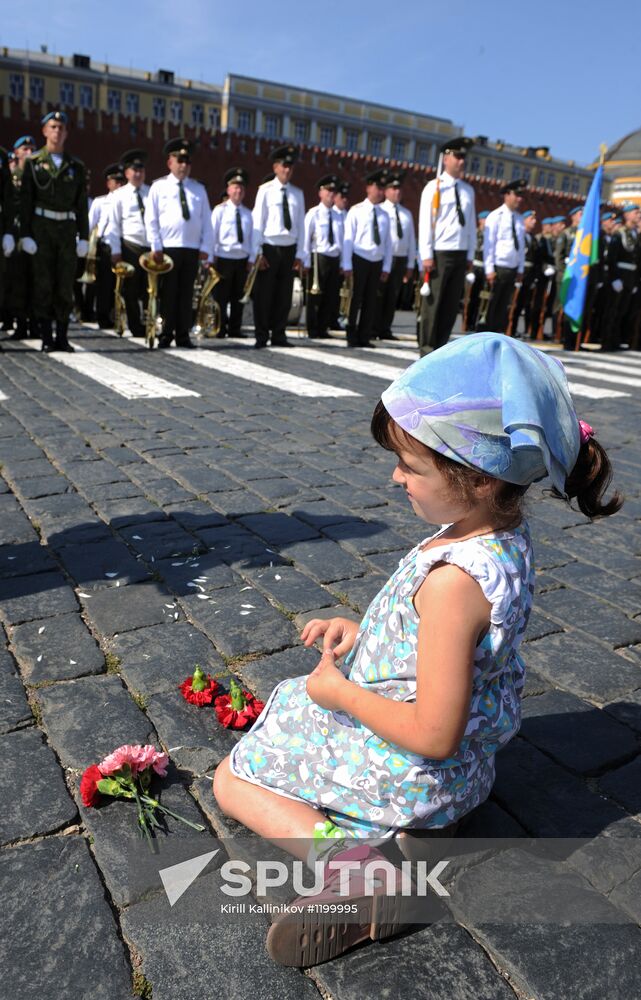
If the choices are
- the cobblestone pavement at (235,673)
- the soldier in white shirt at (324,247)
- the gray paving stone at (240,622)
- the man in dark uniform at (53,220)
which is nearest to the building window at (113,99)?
the soldier in white shirt at (324,247)

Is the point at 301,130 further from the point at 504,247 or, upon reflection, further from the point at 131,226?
the point at 131,226

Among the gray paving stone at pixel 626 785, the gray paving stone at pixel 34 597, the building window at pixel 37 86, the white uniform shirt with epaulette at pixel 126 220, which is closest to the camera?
the gray paving stone at pixel 626 785

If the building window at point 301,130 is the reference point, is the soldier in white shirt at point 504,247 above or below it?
below

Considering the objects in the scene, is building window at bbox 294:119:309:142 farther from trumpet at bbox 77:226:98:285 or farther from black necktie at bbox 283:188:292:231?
black necktie at bbox 283:188:292:231

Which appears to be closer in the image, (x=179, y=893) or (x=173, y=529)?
(x=179, y=893)

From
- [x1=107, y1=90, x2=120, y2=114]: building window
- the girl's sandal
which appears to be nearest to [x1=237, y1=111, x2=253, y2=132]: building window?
[x1=107, y1=90, x2=120, y2=114]: building window

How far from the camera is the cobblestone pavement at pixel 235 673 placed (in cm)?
152

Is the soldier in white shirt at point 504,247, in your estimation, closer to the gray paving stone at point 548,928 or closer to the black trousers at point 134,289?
the black trousers at point 134,289

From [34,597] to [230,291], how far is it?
9.11m

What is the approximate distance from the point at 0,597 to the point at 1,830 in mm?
1316

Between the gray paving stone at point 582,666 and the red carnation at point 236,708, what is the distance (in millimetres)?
981

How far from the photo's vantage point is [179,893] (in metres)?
1.66

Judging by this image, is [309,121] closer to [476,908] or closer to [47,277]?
[47,277]

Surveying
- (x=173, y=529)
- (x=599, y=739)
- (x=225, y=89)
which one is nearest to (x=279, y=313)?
(x=173, y=529)
